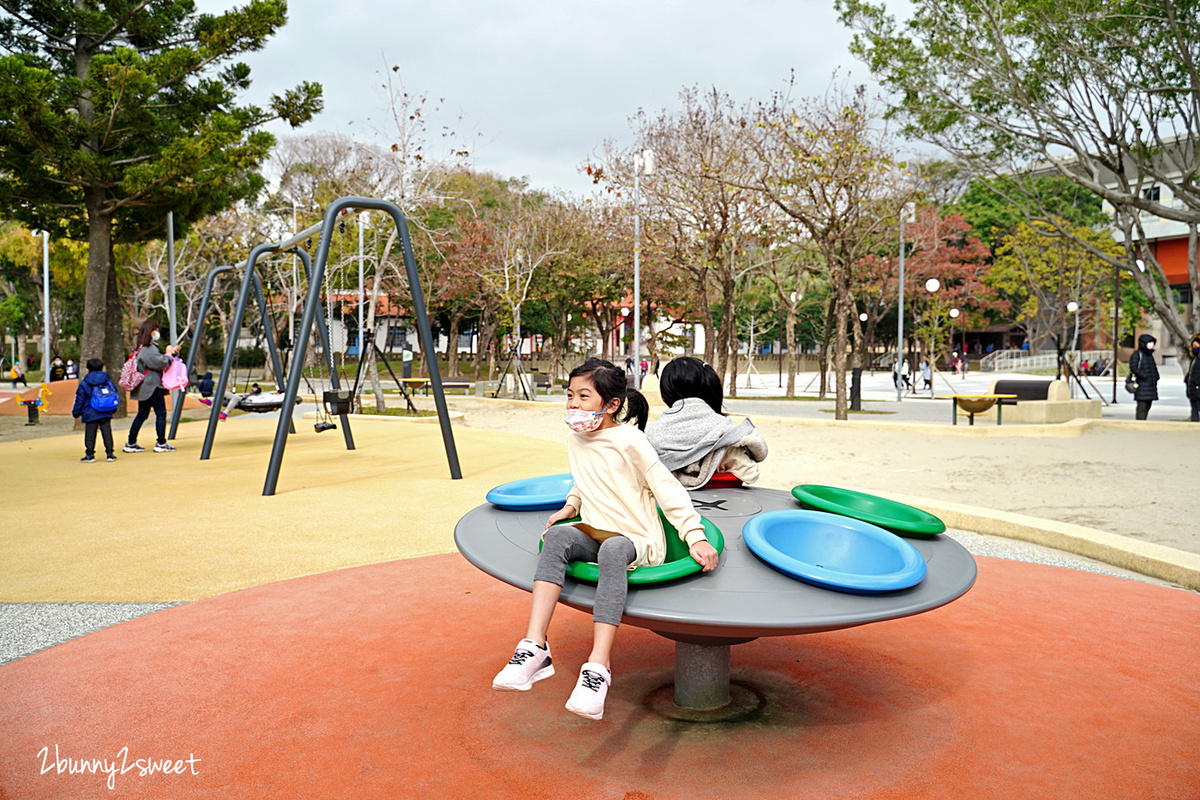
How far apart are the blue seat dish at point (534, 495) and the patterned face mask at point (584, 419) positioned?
0.60 metres

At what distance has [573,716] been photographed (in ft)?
9.27

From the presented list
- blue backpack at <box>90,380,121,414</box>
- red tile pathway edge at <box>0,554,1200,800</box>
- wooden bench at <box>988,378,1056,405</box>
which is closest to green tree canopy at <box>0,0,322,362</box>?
blue backpack at <box>90,380,121,414</box>

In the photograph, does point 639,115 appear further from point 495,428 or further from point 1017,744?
point 1017,744

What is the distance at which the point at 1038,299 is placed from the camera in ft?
152

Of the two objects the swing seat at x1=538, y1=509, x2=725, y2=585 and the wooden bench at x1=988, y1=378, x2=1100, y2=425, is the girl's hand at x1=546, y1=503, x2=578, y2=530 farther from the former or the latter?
the wooden bench at x1=988, y1=378, x2=1100, y2=425

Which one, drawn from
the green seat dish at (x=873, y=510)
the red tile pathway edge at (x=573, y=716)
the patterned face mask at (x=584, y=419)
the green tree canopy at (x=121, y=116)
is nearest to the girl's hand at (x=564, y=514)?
the patterned face mask at (x=584, y=419)

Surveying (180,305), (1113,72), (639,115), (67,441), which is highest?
(639,115)

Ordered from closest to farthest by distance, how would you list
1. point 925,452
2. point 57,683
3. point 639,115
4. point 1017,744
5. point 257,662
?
point 1017,744 < point 57,683 < point 257,662 < point 925,452 < point 639,115

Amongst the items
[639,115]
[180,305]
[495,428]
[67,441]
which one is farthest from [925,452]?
[180,305]

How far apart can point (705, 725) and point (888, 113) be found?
16466 mm

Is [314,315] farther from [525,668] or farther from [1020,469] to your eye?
[1020,469]

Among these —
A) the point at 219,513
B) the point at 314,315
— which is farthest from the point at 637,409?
the point at 314,315

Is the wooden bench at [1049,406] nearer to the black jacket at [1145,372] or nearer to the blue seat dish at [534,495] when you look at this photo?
the black jacket at [1145,372]

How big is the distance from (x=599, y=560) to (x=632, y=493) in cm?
29
